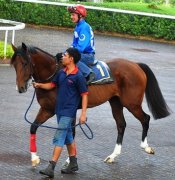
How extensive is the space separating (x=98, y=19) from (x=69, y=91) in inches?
808

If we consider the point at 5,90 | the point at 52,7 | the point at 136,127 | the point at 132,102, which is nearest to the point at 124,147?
the point at 132,102

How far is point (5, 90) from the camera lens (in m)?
14.0

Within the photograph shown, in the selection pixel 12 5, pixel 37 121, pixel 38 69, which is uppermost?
pixel 38 69

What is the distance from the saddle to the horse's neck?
0.72 meters

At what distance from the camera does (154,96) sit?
381 inches

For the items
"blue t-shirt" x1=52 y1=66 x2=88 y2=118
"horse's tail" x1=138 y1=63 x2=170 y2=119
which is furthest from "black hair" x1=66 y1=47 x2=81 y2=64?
"horse's tail" x1=138 y1=63 x2=170 y2=119

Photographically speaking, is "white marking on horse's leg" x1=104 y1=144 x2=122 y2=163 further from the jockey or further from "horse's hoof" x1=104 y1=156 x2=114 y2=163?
the jockey

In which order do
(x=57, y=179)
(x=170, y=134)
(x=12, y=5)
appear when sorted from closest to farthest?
(x=57, y=179) < (x=170, y=134) < (x=12, y=5)

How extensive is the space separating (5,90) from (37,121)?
5997 mm

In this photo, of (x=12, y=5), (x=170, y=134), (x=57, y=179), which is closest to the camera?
(x=57, y=179)

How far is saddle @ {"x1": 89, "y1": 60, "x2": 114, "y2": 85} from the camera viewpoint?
873 centimetres

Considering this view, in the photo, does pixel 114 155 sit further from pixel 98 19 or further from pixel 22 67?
pixel 98 19

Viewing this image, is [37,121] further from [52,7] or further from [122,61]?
[52,7]

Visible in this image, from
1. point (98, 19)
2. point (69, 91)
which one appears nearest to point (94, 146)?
point (69, 91)
